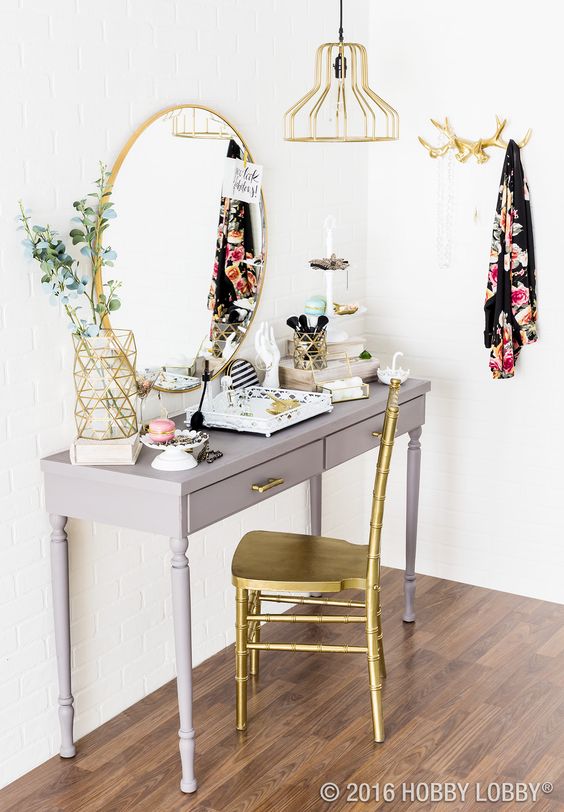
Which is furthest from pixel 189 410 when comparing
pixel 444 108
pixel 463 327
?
pixel 444 108

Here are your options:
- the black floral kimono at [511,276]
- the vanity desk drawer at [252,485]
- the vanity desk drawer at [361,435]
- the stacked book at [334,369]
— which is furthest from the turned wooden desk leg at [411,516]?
the vanity desk drawer at [252,485]

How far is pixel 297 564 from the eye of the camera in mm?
2900

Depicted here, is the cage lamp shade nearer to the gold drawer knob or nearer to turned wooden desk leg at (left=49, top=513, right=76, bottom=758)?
the gold drawer knob

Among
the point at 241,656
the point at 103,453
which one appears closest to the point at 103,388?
the point at 103,453

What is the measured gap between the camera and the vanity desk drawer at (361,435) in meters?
3.07

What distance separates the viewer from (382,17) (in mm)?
3787

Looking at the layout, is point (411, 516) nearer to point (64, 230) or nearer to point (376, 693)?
point (376, 693)

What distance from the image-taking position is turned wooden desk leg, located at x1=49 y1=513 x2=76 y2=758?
104 inches

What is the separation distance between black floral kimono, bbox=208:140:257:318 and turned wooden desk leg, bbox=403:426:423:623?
0.79 metres

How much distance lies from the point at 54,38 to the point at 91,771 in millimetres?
1888

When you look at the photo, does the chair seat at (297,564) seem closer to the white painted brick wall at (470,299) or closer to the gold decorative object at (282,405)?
the gold decorative object at (282,405)

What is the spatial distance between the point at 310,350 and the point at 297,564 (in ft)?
2.51

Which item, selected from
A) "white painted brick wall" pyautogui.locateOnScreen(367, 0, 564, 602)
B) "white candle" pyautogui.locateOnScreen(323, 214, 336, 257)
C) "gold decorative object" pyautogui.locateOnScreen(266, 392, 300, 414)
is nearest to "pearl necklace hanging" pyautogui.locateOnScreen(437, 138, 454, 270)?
"white painted brick wall" pyautogui.locateOnScreen(367, 0, 564, 602)

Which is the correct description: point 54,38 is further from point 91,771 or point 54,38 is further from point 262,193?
point 91,771
